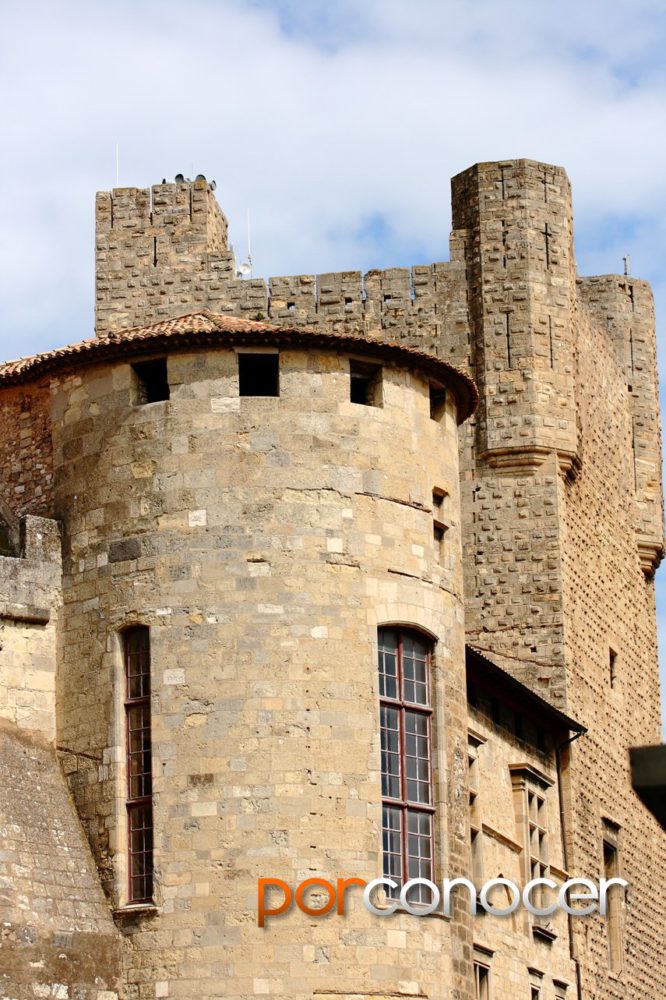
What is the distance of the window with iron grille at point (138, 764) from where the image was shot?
2217 centimetres

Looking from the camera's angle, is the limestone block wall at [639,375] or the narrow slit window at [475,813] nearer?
the narrow slit window at [475,813]

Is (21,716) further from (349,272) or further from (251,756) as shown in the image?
(349,272)

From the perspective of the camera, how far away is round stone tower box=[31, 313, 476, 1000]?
21703 mm

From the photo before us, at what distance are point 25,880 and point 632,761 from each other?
44.3 ft

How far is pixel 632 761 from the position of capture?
364 inches

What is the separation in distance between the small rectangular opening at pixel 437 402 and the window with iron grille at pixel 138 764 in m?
4.68

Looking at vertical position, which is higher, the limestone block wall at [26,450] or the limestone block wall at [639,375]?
the limestone block wall at [639,375]

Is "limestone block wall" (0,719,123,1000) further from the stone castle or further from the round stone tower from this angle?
the round stone tower

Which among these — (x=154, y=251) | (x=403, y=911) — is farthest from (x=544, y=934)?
(x=154, y=251)

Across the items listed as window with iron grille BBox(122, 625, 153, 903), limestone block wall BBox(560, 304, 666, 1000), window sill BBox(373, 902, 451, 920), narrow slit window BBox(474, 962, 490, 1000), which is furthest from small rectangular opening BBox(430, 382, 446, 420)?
limestone block wall BBox(560, 304, 666, 1000)

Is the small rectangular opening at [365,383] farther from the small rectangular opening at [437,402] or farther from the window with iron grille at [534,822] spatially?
the window with iron grille at [534,822]

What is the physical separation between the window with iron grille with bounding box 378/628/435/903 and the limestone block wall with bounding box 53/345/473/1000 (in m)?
0.21

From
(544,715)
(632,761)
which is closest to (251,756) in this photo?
(544,715)

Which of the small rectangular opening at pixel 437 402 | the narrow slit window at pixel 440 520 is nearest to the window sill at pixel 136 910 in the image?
the narrow slit window at pixel 440 520
